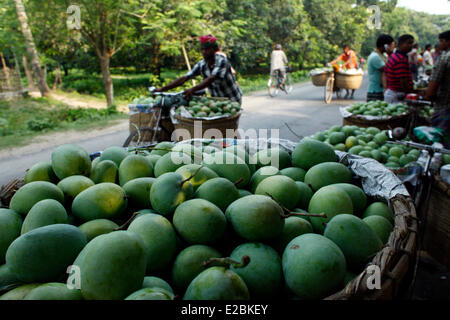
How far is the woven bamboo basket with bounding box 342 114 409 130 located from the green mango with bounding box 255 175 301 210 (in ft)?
11.4

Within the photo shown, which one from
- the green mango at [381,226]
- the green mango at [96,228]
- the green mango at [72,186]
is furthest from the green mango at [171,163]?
the green mango at [381,226]

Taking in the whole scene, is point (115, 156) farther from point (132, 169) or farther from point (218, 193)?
point (218, 193)

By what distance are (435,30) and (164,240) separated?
84.7m

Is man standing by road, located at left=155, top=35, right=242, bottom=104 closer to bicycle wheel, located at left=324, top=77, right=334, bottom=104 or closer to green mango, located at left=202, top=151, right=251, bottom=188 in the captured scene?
green mango, located at left=202, top=151, right=251, bottom=188

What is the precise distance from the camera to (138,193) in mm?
1617

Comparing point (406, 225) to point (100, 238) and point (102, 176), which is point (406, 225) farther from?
point (102, 176)

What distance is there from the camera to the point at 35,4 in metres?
8.98

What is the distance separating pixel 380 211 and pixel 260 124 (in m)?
6.32

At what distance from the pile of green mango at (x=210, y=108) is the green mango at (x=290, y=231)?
2976mm

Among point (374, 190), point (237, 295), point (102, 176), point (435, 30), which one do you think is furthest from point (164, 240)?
point (435, 30)

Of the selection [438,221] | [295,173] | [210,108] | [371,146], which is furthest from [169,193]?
[210,108]

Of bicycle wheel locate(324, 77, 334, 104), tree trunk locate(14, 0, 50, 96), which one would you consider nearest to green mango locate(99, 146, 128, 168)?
tree trunk locate(14, 0, 50, 96)

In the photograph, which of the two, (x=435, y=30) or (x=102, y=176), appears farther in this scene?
(x=435, y=30)

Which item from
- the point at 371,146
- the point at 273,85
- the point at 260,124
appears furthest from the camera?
the point at 273,85
